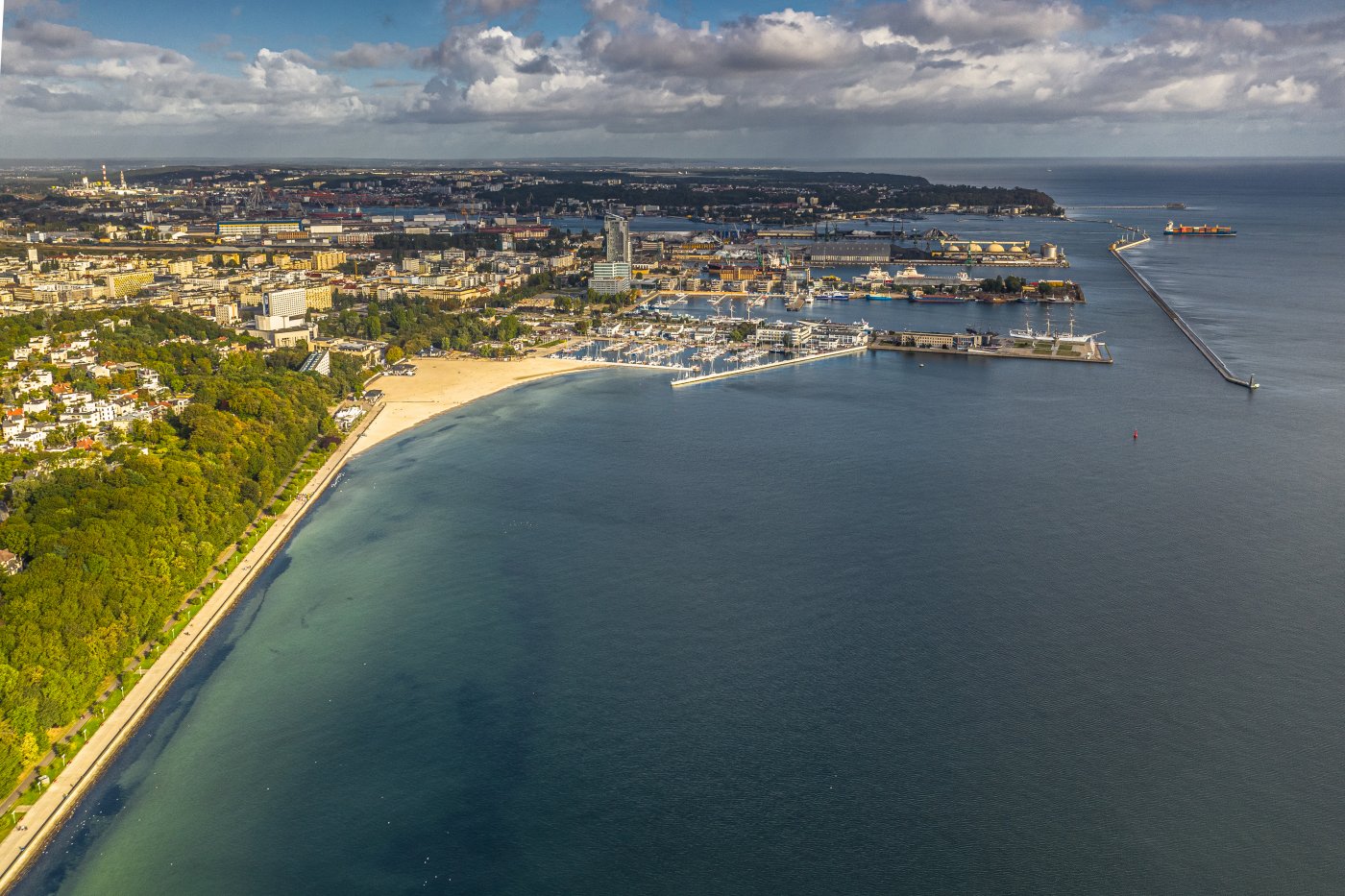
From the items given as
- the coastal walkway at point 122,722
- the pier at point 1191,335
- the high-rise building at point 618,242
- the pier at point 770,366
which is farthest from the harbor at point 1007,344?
the coastal walkway at point 122,722

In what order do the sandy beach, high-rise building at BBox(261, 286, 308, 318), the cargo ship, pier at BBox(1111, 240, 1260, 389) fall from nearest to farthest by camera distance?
the sandy beach → pier at BBox(1111, 240, 1260, 389) → high-rise building at BBox(261, 286, 308, 318) → the cargo ship

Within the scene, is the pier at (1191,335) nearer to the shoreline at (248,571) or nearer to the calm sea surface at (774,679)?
the calm sea surface at (774,679)

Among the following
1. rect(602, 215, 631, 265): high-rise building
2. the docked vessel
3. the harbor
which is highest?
rect(602, 215, 631, 265): high-rise building

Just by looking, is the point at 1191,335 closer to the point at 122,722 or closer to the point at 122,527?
the point at 122,527

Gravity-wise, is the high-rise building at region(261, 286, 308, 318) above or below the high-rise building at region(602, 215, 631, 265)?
below

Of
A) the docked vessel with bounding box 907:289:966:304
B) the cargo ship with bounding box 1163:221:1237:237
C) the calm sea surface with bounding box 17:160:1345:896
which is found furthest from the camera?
the cargo ship with bounding box 1163:221:1237:237

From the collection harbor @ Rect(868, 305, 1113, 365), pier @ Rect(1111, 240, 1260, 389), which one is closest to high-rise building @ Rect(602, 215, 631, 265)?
harbor @ Rect(868, 305, 1113, 365)

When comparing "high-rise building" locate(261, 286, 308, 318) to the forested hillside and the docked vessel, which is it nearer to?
the forested hillside
